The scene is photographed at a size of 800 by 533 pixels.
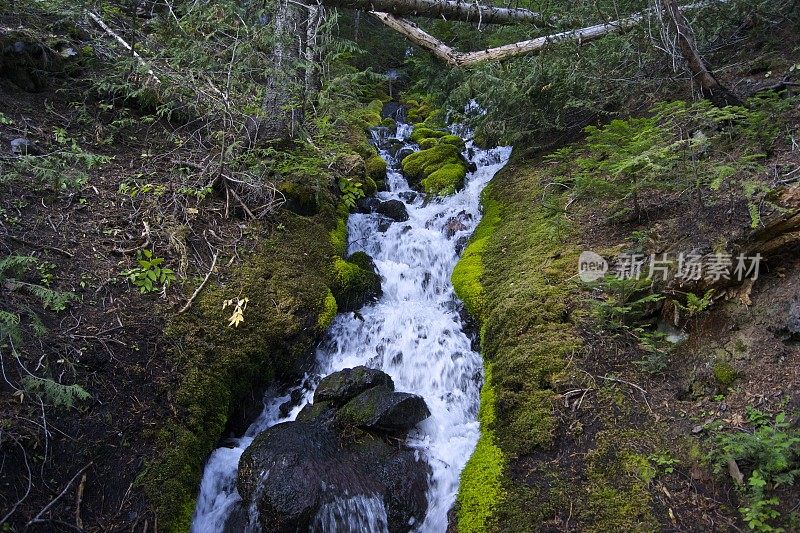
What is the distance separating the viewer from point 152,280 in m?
5.09

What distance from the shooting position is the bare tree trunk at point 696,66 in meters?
5.67

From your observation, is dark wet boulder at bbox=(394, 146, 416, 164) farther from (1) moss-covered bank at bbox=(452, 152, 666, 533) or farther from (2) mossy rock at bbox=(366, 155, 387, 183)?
(1) moss-covered bank at bbox=(452, 152, 666, 533)

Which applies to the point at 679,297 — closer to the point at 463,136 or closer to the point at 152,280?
the point at 152,280

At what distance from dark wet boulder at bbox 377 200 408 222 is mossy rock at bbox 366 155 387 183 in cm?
139

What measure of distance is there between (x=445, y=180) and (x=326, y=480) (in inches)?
295

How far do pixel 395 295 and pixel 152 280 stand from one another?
12.2 feet

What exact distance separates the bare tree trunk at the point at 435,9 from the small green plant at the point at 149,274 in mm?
4660

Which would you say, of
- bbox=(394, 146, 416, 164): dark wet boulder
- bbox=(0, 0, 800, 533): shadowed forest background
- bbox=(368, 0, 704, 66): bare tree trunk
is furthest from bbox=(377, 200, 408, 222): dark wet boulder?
bbox=(394, 146, 416, 164): dark wet boulder

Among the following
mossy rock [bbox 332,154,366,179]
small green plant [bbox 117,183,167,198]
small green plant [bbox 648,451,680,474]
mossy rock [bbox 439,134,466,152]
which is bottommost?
mossy rock [bbox 439,134,466,152]

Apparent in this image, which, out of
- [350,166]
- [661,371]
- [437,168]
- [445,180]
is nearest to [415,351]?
[661,371]

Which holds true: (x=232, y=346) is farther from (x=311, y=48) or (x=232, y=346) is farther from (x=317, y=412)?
(x=311, y=48)

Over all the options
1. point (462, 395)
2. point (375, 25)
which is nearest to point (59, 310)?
point (462, 395)

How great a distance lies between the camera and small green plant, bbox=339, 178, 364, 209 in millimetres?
8141

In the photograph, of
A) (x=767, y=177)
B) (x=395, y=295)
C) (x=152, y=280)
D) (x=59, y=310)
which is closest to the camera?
(x=59, y=310)
